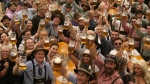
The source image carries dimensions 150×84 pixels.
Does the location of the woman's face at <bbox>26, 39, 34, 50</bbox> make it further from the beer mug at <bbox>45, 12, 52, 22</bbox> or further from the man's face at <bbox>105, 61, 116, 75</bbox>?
the man's face at <bbox>105, 61, 116, 75</bbox>

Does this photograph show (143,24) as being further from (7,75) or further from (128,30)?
(7,75)

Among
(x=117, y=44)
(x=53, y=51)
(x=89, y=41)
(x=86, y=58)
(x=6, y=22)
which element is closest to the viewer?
(x=86, y=58)

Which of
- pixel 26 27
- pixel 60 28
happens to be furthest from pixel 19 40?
pixel 60 28

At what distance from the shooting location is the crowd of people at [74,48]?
484 cm

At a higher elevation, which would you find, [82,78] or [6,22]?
[6,22]

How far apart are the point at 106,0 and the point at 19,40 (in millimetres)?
3190

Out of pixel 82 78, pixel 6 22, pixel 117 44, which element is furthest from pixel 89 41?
pixel 6 22

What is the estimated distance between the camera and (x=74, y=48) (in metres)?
5.42

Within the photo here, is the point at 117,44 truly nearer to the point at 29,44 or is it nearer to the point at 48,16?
the point at 29,44

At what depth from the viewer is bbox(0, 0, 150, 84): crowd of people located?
15.9 ft

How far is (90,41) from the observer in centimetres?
532

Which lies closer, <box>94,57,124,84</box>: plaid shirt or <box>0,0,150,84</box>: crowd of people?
<box>94,57,124,84</box>: plaid shirt

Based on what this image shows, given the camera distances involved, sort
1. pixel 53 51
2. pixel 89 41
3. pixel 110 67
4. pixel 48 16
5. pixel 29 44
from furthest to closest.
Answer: pixel 48 16, pixel 29 44, pixel 53 51, pixel 89 41, pixel 110 67

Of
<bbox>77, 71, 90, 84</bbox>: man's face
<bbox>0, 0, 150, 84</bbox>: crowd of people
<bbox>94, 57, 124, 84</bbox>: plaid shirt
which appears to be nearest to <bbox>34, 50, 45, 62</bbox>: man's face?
<bbox>0, 0, 150, 84</bbox>: crowd of people
